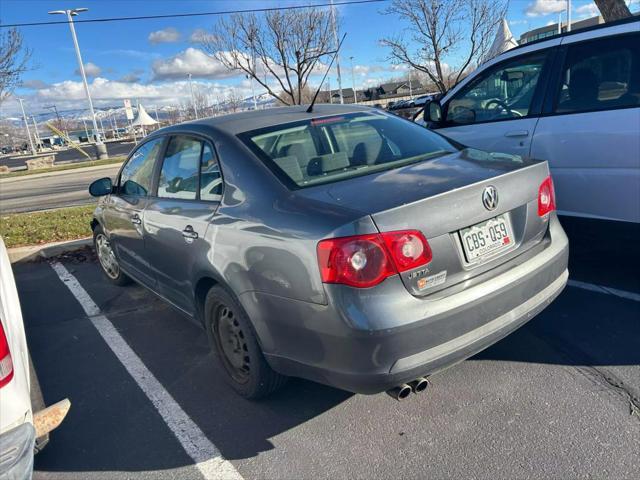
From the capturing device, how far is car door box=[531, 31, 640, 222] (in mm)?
3646

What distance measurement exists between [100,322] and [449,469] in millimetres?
3366

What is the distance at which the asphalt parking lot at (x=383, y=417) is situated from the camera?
247 centimetres

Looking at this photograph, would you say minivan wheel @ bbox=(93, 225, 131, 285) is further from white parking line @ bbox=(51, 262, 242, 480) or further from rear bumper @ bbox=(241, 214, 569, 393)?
rear bumper @ bbox=(241, 214, 569, 393)

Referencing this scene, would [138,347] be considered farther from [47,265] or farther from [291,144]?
[47,265]

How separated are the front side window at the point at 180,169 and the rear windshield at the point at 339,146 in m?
0.47

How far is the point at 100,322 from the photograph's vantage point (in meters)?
4.59

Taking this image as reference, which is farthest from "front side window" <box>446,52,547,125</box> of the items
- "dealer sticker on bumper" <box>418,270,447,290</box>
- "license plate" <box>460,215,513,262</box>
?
"dealer sticker on bumper" <box>418,270,447,290</box>

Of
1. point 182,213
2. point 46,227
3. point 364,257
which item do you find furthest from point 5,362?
point 46,227

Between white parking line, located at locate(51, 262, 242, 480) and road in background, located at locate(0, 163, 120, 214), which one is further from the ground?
road in background, located at locate(0, 163, 120, 214)

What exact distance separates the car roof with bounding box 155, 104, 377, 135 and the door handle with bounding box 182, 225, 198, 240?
64 cm

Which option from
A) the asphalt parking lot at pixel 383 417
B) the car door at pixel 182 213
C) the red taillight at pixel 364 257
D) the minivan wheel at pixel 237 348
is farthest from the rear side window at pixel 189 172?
the asphalt parking lot at pixel 383 417

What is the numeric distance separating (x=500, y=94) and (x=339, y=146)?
2215 mm

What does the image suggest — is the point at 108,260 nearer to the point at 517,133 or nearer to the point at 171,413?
the point at 171,413

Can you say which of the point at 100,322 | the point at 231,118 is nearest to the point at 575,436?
the point at 231,118
